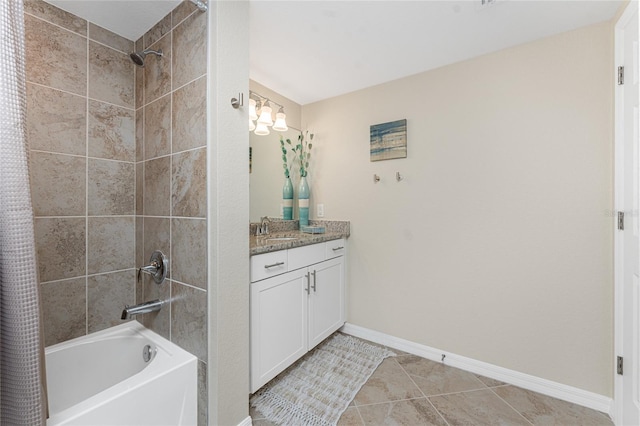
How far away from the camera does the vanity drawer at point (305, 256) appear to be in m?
1.77

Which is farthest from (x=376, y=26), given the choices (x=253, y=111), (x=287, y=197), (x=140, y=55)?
(x=287, y=197)

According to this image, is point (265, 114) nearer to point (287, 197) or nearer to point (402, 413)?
point (287, 197)

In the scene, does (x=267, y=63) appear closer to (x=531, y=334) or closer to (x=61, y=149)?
(x=61, y=149)

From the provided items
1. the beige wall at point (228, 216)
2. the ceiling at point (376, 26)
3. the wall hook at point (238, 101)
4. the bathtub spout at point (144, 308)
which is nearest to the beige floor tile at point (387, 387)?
the beige wall at point (228, 216)

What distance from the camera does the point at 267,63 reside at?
76.1 inches

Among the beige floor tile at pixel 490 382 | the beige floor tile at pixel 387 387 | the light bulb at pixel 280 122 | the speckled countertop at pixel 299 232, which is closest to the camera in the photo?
the beige floor tile at pixel 387 387

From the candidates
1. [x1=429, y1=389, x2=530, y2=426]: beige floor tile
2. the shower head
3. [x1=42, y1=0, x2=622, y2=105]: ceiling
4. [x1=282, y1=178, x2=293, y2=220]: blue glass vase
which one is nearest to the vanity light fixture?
[x1=42, y1=0, x2=622, y2=105]: ceiling

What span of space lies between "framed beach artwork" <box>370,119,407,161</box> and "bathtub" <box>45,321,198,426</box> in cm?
190

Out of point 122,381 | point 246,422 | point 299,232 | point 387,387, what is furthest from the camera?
point 299,232

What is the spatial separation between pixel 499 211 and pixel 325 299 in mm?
1413

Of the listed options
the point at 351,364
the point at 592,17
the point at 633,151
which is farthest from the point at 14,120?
the point at 592,17

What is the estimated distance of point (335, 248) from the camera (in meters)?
2.23

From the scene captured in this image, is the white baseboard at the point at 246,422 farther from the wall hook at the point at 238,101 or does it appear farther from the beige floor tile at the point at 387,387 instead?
the wall hook at the point at 238,101

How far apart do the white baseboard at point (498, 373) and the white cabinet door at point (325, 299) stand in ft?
0.95
